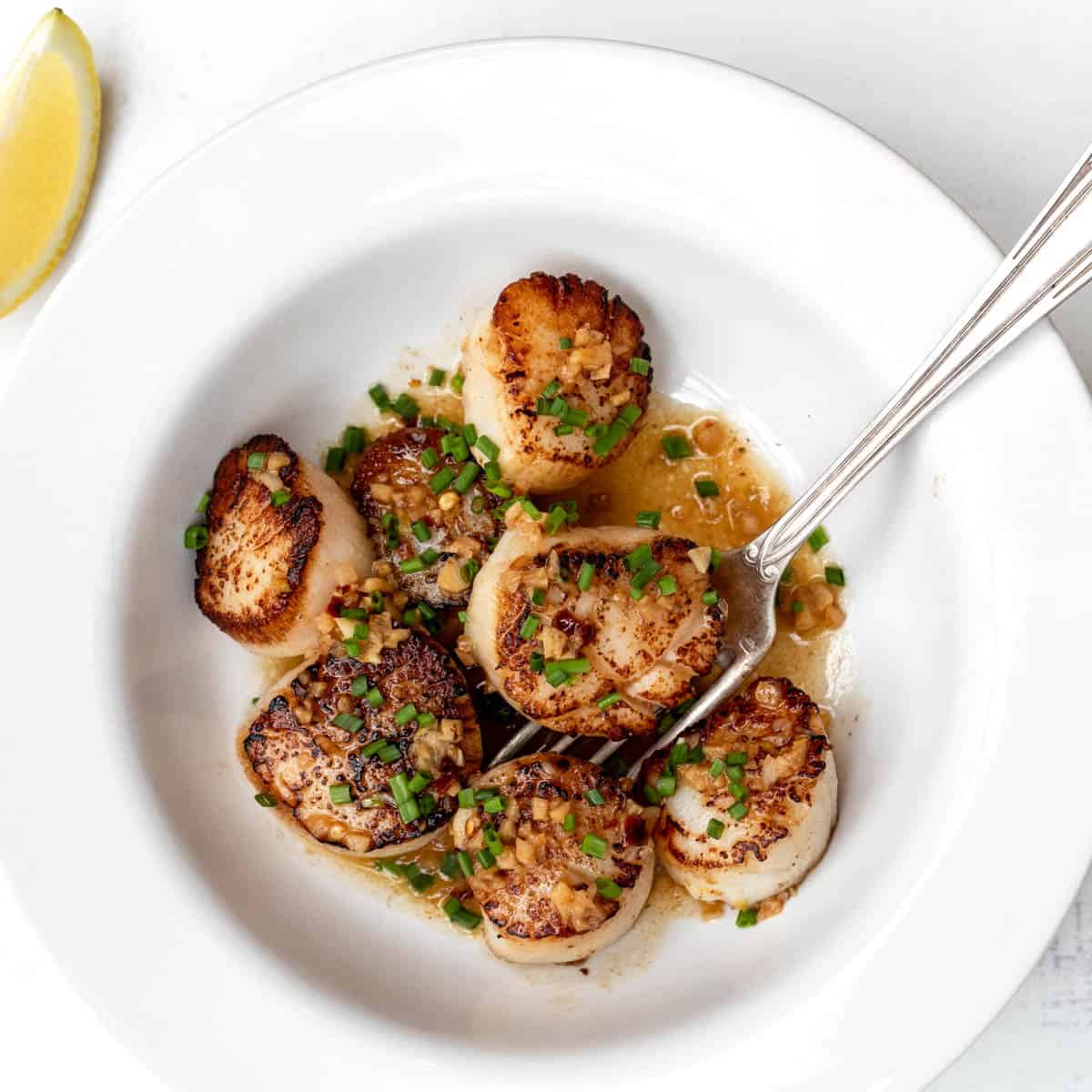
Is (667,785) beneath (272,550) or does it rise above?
beneath

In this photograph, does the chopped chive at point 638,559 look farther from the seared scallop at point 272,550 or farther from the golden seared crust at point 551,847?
the seared scallop at point 272,550

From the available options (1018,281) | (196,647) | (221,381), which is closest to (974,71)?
(1018,281)

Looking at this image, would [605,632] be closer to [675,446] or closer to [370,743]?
[370,743]

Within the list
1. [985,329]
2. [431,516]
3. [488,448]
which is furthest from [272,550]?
[985,329]

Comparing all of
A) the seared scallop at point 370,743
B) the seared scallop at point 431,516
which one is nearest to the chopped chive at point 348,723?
the seared scallop at point 370,743

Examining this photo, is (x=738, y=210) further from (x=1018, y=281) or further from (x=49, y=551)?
(x=49, y=551)

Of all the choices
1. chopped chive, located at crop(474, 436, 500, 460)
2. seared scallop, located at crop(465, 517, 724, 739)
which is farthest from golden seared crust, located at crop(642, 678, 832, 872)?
chopped chive, located at crop(474, 436, 500, 460)
